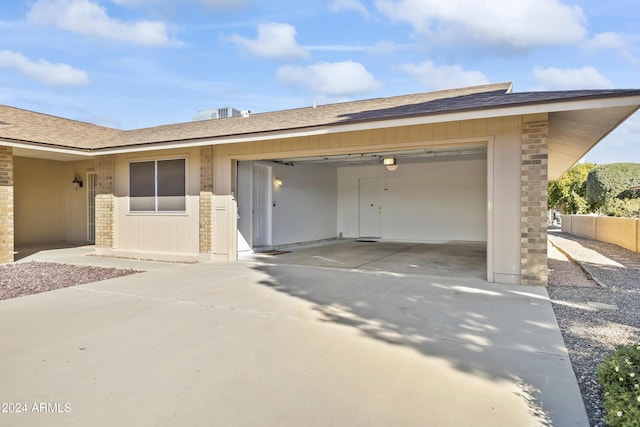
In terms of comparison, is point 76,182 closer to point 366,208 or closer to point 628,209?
point 366,208

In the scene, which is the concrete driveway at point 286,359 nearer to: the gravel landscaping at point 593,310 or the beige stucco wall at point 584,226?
the gravel landscaping at point 593,310

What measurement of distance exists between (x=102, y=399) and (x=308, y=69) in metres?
24.7

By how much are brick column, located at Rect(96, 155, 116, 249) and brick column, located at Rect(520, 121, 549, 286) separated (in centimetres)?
972

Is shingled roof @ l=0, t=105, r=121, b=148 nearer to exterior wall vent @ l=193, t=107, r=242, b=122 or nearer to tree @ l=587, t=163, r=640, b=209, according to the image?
exterior wall vent @ l=193, t=107, r=242, b=122

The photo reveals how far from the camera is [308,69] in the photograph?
24719 millimetres

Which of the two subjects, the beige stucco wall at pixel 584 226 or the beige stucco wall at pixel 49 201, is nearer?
the beige stucco wall at pixel 49 201

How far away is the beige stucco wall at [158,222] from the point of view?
9055 millimetres

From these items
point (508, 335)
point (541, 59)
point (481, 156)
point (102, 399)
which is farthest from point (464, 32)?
point (102, 399)

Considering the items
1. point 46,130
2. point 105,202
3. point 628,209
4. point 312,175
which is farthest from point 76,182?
point 628,209

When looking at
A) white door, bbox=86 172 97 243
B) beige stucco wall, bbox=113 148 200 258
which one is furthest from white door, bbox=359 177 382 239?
white door, bbox=86 172 97 243

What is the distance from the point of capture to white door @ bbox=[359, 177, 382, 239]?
48.8 feet

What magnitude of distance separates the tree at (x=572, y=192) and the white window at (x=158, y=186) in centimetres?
2142

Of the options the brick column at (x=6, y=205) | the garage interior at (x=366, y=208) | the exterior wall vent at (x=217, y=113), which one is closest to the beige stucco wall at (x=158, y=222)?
the garage interior at (x=366, y=208)

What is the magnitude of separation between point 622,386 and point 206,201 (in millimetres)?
8154
